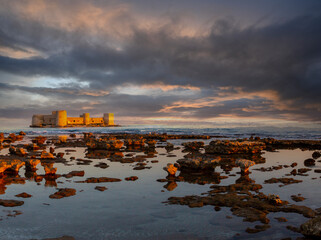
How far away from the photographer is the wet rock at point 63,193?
8.45 meters

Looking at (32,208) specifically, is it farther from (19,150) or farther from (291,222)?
(19,150)

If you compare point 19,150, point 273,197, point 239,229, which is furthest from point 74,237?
point 19,150

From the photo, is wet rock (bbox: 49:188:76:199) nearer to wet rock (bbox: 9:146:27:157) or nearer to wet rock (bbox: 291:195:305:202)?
wet rock (bbox: 291:195:305:202)

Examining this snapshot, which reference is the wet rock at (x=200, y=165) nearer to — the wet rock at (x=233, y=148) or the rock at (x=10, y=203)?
the rock at (x=10, y=203)

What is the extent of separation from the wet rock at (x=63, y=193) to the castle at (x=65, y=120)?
13022 centimetres

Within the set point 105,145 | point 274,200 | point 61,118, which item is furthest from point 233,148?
point 61,118

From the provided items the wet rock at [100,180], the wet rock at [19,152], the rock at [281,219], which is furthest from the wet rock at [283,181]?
the wet rock at [19,152]

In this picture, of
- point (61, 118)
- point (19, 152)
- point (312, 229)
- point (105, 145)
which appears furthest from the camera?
point (61, 118)

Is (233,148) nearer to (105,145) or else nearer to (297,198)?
(105,145)

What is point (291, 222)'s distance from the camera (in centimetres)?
628

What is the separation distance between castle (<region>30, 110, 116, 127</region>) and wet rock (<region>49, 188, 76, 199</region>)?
13022 centimetres

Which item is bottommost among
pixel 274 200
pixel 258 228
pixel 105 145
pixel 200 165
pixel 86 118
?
pixel 258 228

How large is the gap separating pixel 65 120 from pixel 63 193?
440 feet

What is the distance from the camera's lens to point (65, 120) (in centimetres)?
13238
